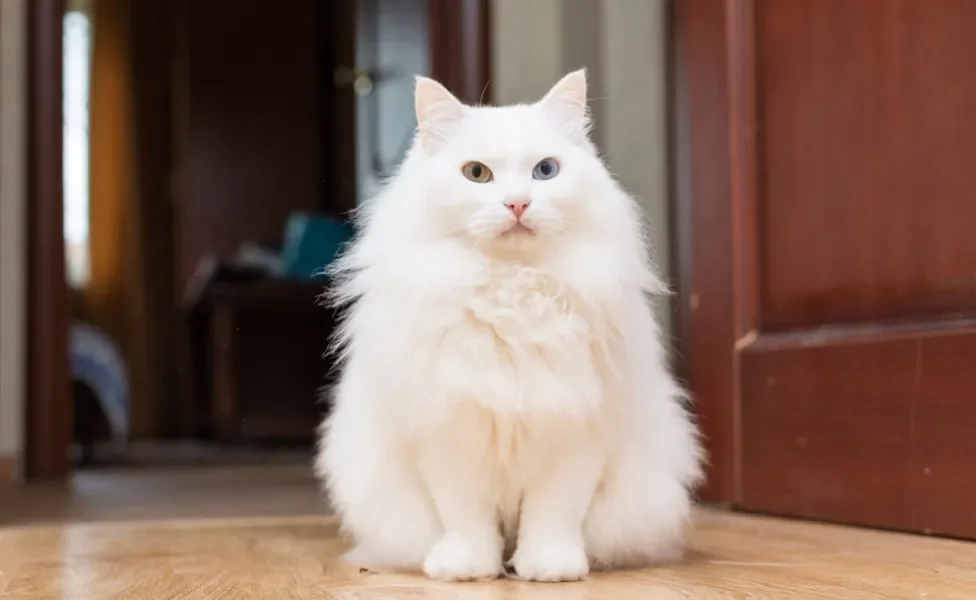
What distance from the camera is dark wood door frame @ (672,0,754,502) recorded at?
1852 millimetres

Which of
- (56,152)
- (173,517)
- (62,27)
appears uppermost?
(62,27)

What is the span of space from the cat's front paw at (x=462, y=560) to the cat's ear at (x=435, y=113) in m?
0.44

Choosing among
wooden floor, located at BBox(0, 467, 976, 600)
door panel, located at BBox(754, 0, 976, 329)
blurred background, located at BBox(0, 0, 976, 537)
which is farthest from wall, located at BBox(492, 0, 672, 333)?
wooden floor, located at BBox(0, 467, 976, 600)

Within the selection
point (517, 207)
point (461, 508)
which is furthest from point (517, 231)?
point (461, 508)

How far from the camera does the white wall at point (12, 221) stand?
269 centimetres

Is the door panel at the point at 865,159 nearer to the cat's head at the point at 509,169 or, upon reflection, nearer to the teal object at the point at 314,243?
the cat's head at the point at 509,169

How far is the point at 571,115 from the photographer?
1191mm

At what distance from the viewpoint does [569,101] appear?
1187mm

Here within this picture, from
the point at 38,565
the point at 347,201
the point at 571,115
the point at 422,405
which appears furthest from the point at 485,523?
the point at 347,201

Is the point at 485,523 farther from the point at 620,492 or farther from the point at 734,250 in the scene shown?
the point at 734,250

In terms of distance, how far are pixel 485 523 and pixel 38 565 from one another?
0.63m

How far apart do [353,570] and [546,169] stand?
1.72 ft

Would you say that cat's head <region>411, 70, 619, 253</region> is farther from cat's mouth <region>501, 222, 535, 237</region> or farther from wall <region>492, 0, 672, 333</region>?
wall <region>492, 0, 672, 333</region>

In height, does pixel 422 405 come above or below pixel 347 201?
below
